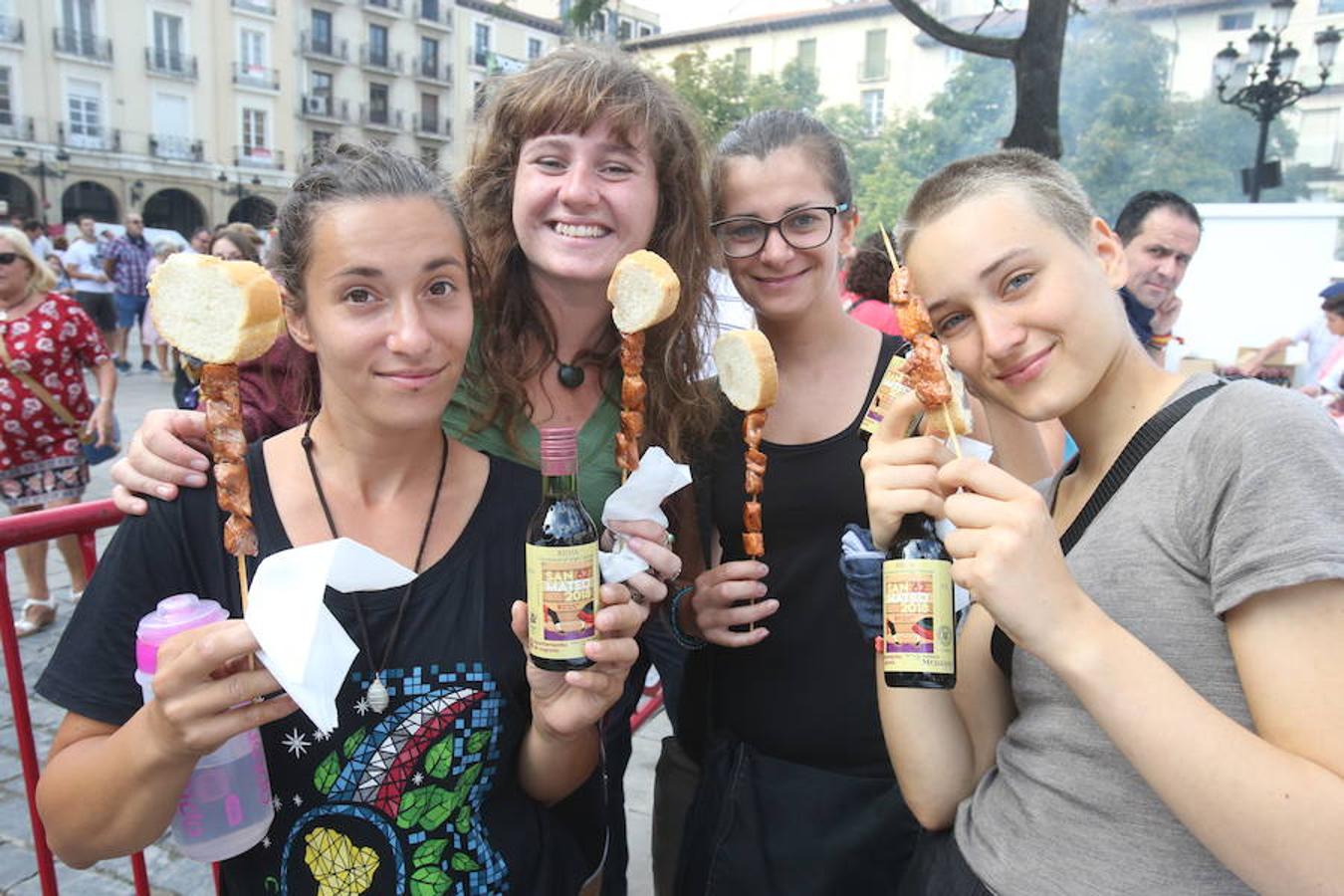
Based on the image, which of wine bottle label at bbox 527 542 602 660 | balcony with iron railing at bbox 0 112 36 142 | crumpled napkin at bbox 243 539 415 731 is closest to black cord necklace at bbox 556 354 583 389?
wine bottle label at bbox 527 542 602 660

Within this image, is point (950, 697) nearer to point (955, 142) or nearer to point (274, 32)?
point (955, 142)

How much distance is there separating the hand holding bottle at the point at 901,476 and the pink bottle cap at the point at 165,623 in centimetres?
132

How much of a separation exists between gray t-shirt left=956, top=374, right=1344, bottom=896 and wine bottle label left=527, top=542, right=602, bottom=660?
88 cm

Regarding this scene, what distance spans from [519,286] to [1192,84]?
45702 millimetres

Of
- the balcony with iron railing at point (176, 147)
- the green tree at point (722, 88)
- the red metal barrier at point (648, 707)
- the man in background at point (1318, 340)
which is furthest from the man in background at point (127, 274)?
the balcony with iron railing at point (176, 147)

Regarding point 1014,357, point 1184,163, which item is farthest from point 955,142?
point 1014,357

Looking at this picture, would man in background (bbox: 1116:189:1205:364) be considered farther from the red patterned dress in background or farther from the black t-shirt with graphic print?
the red patterned dress in background

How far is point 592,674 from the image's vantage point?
178 cm

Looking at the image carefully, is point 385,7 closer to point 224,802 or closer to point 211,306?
point 211,306

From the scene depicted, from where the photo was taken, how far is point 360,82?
55.9 metres

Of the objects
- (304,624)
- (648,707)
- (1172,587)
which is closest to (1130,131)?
(648,707)

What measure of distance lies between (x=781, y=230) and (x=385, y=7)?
64.5m

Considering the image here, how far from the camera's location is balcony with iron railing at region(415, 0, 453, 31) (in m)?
58.8

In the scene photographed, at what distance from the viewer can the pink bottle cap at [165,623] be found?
5.10 ft
